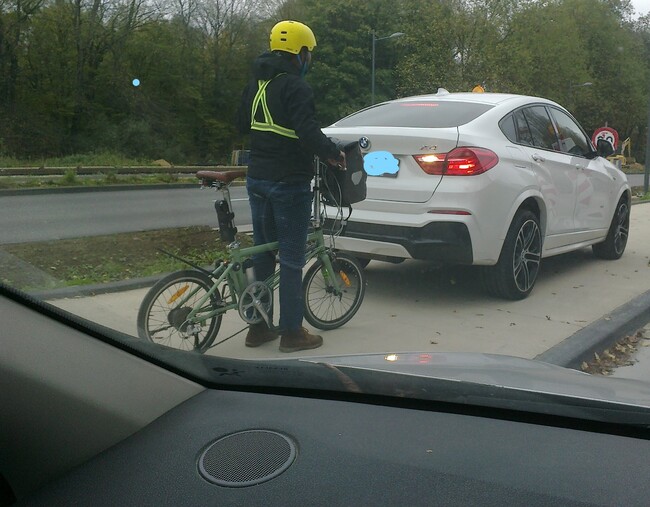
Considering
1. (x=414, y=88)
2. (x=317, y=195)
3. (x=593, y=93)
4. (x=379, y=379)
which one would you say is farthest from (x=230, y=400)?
Answer: (x=593, y=93)

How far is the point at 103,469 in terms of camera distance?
1.68 meters

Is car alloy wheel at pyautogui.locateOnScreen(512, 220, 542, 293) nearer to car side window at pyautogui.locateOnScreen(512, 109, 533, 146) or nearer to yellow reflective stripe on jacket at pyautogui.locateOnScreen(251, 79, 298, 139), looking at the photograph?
car side window at pyautogui.locateOnScreen(512, 109, 533, 146)

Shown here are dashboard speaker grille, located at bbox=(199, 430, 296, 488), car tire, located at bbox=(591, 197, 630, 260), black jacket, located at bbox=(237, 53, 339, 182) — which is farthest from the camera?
car tire, located at bbox=(591, 197, 630, 260)

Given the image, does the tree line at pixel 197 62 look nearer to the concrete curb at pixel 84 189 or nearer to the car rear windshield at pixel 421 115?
the car rear windshield at pixel 421 115

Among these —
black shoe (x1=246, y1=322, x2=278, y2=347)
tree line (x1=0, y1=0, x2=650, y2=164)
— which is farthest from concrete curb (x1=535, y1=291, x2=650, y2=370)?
tree line (x1=0, y1=0, x2=650, y2=164)

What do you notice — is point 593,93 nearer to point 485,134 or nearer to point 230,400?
point 485,134

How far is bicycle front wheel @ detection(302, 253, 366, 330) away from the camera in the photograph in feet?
16.6

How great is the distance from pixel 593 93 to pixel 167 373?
46.8 metres

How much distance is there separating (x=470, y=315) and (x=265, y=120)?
8.03ft

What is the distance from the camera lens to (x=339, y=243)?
6.00 m

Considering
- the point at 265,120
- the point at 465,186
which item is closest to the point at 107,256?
the point at 265,120

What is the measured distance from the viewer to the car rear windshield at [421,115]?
5898 millimetres

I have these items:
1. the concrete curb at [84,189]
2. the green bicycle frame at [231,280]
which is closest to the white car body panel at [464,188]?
the green bicycle frame at [231,280]

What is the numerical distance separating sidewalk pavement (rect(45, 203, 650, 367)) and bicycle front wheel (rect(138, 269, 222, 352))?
0.39 ft
